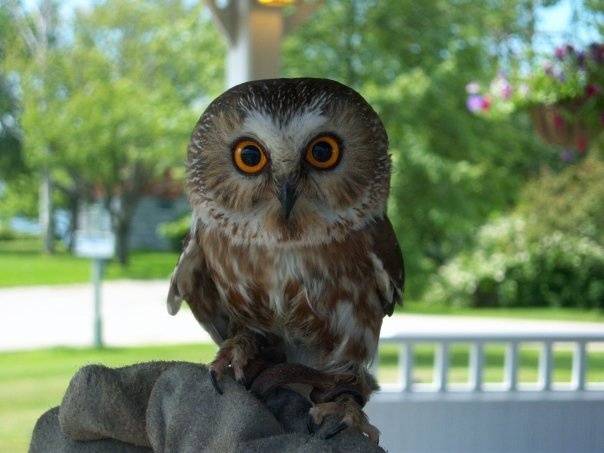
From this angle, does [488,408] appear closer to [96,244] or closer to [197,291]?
[197,291]

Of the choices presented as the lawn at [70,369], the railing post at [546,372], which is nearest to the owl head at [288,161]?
the railing post at [546,372]

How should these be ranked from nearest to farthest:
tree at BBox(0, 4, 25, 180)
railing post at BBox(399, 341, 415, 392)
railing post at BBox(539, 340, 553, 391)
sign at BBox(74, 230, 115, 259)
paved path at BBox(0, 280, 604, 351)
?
railing post at BBox(399, 341, 415, 392) → railing post at BBox(539, 340, 553, 391) → sign at BBox(74, 230, 115, 259) → paved path at BBox(0, 280, 604, 351) → tree at BBox(0, 4, 25, 180)

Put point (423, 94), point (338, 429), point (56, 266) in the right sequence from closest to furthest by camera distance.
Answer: point (338, 429) < point (423, 94) < point (56, 266)

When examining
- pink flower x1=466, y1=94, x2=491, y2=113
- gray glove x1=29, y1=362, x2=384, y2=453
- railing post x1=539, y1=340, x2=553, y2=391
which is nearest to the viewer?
gray glove x1=29, y1=362, x2=384, y2=453

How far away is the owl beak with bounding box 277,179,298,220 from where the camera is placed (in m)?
0.78

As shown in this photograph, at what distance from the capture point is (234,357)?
82cm

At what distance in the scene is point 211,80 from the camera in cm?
785

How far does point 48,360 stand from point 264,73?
462cm

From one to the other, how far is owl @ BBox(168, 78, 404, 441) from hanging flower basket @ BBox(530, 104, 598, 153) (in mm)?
1526

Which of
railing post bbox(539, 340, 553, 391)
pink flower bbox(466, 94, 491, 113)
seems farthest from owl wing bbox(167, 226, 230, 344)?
pink flower bbox(466, 94, 491, 113)

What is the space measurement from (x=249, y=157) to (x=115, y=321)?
760 centimetres

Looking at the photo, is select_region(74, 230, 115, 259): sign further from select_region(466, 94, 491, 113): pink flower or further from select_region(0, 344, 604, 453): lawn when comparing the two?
select_region(466, 94, 491, 113): pink flower

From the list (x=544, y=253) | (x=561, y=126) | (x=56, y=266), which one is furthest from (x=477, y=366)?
(x=56, y=266)

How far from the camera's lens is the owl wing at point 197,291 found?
931mm
